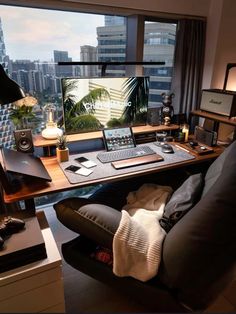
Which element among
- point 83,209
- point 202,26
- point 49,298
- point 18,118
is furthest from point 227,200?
point 202,26

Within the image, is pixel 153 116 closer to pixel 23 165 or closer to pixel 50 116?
pixel 50 116

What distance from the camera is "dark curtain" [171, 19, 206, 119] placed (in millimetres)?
2186

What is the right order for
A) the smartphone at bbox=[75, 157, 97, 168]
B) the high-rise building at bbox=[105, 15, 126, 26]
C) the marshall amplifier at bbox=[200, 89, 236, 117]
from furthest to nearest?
the high-rise building at bbox=[105, 15, 126, 26], the marshall amplifier at bbox=[200, 89, 236, 117], the smartphone at bbox=[75, 157, 97, 168]

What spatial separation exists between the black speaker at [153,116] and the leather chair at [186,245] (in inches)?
37.7

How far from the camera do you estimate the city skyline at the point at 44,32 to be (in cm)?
174

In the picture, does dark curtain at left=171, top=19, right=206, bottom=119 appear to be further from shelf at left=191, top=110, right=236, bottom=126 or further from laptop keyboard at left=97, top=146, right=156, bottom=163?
laptop keyboard at left=97, top=146, right=156, bottom=163

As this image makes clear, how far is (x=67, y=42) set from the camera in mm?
1958

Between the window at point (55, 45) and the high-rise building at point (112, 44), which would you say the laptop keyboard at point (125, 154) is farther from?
the high-rise building at point (112, 44)

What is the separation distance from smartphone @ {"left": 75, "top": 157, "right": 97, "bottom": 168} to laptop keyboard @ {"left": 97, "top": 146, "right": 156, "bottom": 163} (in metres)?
0.07

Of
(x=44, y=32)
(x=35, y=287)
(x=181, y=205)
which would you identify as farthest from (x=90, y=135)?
(x=35, y=287)

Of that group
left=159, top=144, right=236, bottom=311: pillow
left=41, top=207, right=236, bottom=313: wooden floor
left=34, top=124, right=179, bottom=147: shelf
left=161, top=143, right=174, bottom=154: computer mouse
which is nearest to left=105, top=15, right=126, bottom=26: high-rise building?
left=34, top=124, right=179, bottom=147: shelf

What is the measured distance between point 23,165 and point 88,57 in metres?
1.15

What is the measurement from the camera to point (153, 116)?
2.15 metres

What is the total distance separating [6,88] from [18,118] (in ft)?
1.43
